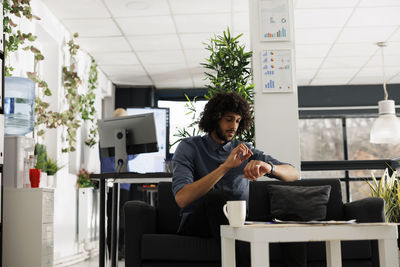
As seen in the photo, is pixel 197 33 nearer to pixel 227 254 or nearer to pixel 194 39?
pixel 194 39

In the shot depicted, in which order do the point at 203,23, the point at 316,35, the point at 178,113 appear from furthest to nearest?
the point at 178,113, the point at 316,35, the point at 203,23

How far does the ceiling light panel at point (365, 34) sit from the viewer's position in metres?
6.12

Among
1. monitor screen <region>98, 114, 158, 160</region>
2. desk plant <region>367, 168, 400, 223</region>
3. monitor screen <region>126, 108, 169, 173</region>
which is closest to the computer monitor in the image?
monitor screen <region>98, 114, 158, 160</region>

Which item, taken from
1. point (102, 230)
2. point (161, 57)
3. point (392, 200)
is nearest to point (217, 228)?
point (102, 230)

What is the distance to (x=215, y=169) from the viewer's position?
8.43 feet

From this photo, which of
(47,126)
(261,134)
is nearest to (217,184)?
(261,134)

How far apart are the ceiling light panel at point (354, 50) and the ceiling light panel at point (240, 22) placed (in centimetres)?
147

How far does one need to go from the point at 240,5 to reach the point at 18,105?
8.52 ft

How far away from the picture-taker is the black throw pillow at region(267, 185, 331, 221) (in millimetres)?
2838

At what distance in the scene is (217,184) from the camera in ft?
8.46

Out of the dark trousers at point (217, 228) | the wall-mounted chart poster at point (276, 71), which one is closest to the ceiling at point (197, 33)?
the wall-mounted chart poster at point (276, 71)

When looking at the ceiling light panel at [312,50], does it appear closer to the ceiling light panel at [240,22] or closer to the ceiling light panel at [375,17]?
the ceiling light panel at [375,17]

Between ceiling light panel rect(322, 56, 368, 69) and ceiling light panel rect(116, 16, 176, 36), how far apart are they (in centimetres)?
262

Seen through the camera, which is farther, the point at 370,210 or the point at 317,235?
the point at 370,210
